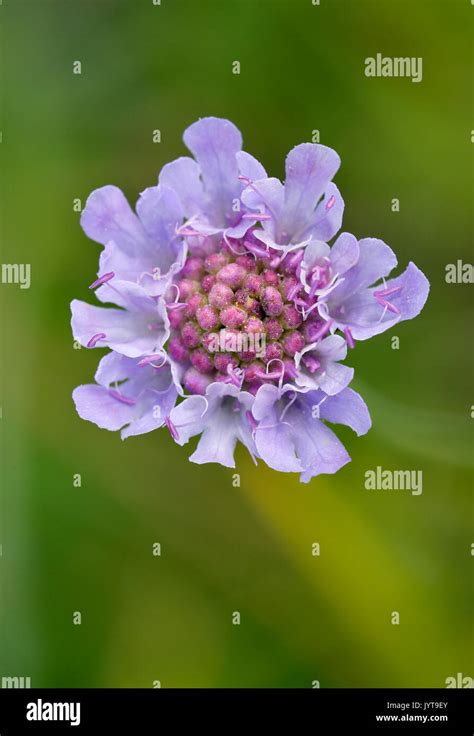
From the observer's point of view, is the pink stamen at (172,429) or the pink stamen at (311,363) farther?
the pink stamen at (311,363)

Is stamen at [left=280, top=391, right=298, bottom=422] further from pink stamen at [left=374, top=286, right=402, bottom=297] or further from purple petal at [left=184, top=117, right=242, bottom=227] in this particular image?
purple petal at [left=184, top=117, right=242, bottom=227]

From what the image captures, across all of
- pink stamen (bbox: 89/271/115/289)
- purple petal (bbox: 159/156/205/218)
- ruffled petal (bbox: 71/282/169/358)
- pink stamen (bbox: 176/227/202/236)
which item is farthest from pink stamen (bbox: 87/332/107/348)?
purple petal (bbox: 159/156/205/218)

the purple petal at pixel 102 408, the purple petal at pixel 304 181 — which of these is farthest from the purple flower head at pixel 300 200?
the purple petal at pixel 102 408

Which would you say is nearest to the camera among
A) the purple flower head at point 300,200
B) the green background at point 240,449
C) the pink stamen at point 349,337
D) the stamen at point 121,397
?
the pink stamen at point 349,337

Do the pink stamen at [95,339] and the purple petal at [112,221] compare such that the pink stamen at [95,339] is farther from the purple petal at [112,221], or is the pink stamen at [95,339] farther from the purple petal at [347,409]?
the purple petal at [347,409]

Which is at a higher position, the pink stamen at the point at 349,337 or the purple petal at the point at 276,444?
Answer: the pink stamen at the point at 349,337

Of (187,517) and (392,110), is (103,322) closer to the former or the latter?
(187,517)
